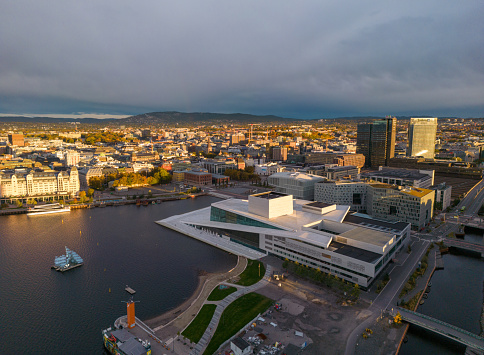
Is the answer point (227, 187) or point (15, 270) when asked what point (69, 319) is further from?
point (227, 187)

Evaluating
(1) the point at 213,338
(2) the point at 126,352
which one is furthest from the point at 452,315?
(2) the point at 126,352

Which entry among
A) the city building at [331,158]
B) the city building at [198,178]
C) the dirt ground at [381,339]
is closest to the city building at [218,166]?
the city building at [198,178]

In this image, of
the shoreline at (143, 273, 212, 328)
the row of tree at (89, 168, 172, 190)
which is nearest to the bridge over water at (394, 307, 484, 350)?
the shoreline at (143, 273, 212, 328)

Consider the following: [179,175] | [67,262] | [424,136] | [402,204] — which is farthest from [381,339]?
[424,136]

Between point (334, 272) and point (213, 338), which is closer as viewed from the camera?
A: point (213, 338)

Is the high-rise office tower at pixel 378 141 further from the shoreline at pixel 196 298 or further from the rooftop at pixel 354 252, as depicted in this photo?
the shoreline at pixel 196 298
